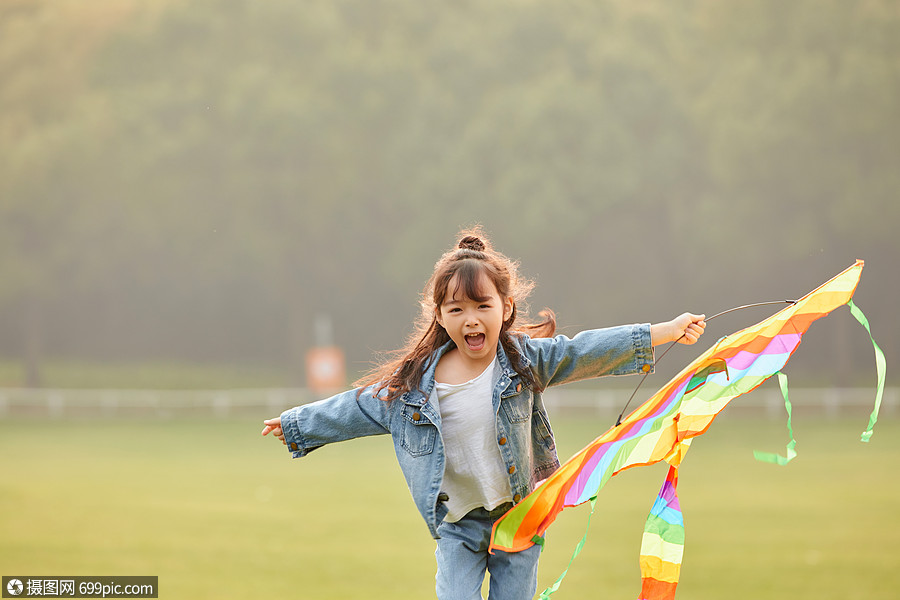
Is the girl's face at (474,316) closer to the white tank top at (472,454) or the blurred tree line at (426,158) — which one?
the white tank top at (472,454)

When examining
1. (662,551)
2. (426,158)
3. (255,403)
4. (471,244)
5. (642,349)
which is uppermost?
(426,158)

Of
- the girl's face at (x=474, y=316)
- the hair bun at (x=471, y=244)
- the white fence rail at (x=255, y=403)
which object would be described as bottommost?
the girl's face at (x=474, y=316)

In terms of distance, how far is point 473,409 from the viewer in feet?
9.77

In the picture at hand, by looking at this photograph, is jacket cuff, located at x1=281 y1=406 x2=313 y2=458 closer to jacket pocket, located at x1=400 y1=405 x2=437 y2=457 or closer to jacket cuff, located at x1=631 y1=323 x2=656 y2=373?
jacket pocket, located at x1=400 y1=405 x2=437 y2=457

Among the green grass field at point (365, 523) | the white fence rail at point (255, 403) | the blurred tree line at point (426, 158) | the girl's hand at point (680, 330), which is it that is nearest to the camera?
the girl's hand at point (680, 330)

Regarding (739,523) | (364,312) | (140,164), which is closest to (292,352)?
(364,312)

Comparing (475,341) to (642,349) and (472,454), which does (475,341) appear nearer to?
(472,454)

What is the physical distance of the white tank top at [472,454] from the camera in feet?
9.70

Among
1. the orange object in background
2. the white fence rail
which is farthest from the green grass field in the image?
the orange object in background

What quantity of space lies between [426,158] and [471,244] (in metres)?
17.0

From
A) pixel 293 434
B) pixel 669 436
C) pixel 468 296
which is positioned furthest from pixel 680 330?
pixel 293 434

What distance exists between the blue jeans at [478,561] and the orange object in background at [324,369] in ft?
56.0

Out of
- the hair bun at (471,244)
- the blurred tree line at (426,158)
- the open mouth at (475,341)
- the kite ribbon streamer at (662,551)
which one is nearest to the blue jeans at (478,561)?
the kite ribbon streamer at (662,551)

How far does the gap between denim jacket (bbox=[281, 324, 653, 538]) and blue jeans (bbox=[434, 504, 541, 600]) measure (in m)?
0.08
